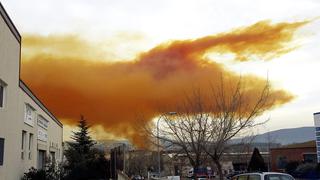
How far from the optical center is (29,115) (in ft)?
100

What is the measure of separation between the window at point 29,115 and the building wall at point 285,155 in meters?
49.2

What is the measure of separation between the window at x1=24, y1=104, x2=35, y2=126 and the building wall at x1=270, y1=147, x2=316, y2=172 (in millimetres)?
49249

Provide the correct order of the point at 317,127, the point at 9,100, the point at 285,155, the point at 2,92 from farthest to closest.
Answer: the point at 285,155 < the point at 317,127 < the point at 9,100 < the point at 2,92

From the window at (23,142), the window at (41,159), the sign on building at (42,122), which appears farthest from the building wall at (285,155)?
the window at (23,142)

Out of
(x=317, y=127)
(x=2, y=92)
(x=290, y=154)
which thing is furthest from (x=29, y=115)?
(x=290, y=154)

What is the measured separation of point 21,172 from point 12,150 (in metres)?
4.03

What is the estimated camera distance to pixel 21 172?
27.3 metres

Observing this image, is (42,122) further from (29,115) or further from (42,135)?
(29,115)

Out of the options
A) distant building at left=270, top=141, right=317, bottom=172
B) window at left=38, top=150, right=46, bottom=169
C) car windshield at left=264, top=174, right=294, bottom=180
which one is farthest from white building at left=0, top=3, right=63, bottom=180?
distant building at left=270, top=141, right=317, bottom=172

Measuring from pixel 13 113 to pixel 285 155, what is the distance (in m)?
58.0

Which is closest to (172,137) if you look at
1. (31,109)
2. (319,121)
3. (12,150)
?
(31,109)

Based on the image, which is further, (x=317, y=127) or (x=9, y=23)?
(x=317, y=127)

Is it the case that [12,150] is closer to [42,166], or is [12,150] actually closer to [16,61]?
[16,61]

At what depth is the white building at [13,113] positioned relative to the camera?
21.2 m
